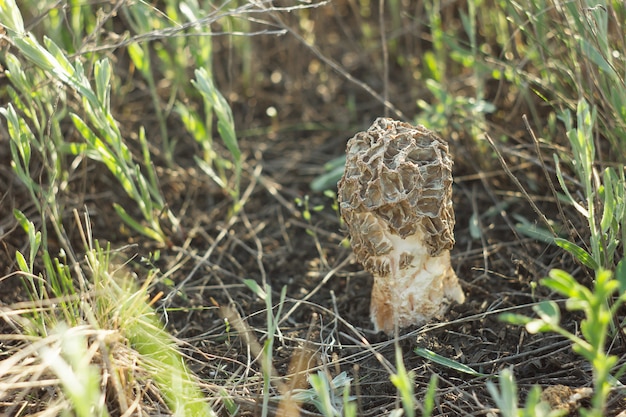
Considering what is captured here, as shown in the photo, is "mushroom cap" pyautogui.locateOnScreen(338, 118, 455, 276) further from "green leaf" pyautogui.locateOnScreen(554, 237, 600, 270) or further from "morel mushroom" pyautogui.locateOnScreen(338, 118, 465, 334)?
"green leaf" pyautogui.locateOnScreen(554, 237, 600, 270)

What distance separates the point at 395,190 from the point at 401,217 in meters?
0.09

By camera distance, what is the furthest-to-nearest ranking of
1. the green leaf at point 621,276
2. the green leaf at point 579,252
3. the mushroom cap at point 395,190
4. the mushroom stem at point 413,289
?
the mushroom stem at point 413,289 < the mushroom cap at point 395,190 < the green leaf at point 579,252 < the green leaf at point 621,276

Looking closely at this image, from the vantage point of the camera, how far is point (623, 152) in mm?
2516

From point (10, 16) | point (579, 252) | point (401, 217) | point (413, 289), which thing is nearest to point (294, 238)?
point (413, 289)

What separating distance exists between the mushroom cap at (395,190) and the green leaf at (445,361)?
1.09ft

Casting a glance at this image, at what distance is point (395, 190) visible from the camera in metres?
2.21

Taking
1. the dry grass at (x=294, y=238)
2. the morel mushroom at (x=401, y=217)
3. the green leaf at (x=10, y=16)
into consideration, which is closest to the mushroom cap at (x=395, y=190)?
the morel mushroom at (x=401, y=217)

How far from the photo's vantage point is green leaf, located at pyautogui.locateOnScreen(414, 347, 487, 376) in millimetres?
2094

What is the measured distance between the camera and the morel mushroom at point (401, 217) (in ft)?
7.28

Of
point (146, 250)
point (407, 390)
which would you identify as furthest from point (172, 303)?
point (407, 390)

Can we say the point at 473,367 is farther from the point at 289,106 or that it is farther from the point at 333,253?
the point at 289,106

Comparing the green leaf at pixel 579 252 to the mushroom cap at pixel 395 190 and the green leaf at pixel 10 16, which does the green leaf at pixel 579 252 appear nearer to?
the mushroom cap at pixel 395 190

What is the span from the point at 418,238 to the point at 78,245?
5.07 ft

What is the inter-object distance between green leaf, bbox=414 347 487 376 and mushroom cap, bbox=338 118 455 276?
333 millimetres
